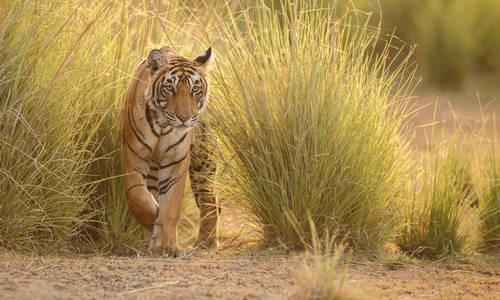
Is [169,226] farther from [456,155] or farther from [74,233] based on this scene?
[456,155]

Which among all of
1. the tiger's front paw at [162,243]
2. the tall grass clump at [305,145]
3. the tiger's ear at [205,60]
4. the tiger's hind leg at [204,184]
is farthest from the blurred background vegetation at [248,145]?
the tiger's front paw at [162,243]

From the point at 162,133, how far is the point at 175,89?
0.93 ft

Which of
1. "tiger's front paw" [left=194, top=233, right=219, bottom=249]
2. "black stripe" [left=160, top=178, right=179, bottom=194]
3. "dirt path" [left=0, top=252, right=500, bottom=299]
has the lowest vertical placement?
"tiger's front paw" [left=194, top=233, right=219, bottom=249]

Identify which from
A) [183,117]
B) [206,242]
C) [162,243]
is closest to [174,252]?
[162,243]

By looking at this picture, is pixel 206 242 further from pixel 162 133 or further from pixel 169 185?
pixel 162 133

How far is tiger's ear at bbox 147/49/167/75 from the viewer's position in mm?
3992

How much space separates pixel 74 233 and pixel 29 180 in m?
0.46

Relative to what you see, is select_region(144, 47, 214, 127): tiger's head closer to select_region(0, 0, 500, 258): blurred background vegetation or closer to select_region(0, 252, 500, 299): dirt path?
select_region(0, 0, 500, 258): blurred background vegetation

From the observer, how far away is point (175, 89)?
3904 millimetres

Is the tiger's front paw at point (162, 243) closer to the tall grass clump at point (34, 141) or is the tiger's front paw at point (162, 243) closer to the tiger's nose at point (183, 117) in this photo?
the tall grass clump at point (34, 141)

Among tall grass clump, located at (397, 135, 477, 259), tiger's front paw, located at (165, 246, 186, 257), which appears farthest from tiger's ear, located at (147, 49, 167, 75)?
tall grass clump, located at (397, 135, 477, 259)

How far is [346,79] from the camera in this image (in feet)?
13.4

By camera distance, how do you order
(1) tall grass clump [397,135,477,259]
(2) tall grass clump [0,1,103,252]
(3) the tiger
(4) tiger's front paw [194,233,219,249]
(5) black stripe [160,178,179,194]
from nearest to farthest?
(2) tall grass clump [0,1,103,252], (3) the tiger, (5) black stripe [160,178,179,194], (1) tall grass clump [397,135,477,259], (4) tiger's front paw [194,233,219,249]

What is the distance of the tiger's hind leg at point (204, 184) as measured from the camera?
4.46 m
